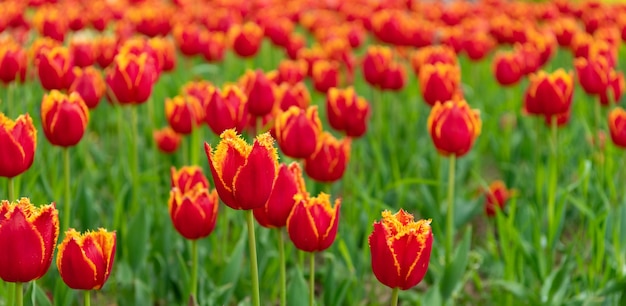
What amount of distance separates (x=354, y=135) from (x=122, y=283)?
3.46 ft

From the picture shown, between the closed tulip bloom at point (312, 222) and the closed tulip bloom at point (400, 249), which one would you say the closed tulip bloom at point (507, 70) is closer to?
the closed tulip bloom at point (312, 222)

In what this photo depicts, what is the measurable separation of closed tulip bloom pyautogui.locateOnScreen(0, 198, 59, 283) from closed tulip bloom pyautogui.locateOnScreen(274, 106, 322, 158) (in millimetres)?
903

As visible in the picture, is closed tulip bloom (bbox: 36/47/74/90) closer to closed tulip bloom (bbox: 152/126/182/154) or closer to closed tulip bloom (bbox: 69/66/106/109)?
closed tulip bloom (bbox: 69/66/106/109)

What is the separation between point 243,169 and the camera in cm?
167

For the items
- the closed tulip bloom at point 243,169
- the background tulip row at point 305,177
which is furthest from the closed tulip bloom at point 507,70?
the closed tulip bloom at point 243,169

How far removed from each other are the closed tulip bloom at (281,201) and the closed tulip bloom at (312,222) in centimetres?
2

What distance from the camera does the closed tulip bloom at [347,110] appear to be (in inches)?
126

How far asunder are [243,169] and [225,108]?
1175 mm

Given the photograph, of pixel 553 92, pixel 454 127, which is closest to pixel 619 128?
pixel 553 92

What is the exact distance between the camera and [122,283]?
2.91m

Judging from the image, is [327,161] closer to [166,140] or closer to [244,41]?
[166,140]

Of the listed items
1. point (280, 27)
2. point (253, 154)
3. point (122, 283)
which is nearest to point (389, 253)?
point (253, 154)

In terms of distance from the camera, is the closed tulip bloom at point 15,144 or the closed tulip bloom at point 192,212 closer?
the closed tulip bloom at point 15,144

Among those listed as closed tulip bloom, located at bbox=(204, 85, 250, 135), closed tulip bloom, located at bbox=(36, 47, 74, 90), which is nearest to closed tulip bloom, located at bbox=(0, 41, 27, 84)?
closed tulip bloom, located at bbox=(36, 47, 74, 90)
